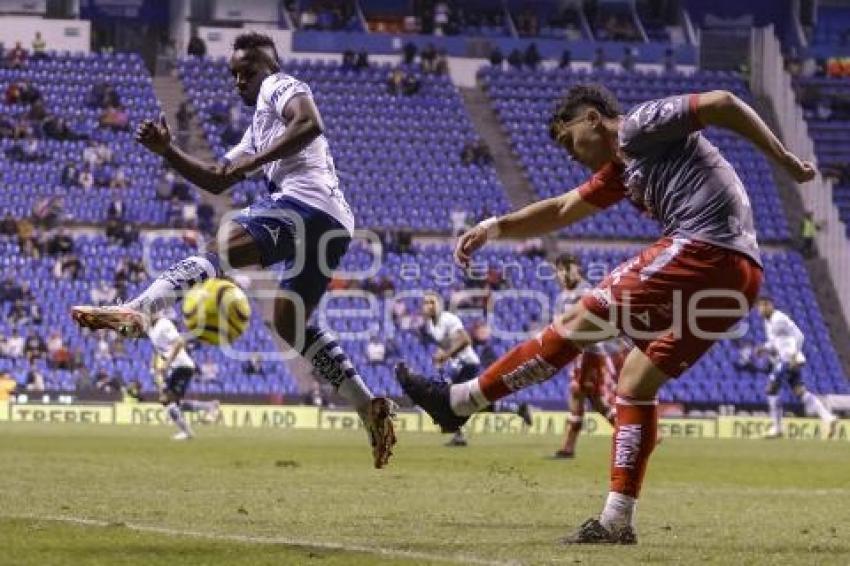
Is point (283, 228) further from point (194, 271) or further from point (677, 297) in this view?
point (677, 297)

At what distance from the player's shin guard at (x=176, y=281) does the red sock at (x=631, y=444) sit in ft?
9.65

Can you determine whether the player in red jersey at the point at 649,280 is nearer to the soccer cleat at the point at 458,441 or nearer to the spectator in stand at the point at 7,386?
the soccer cleat at the point at 458,441

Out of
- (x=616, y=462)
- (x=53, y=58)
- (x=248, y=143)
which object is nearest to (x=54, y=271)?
(x=53, y=58)

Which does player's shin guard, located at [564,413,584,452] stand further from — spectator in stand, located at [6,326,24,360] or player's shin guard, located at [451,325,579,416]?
spectator in stand, located at [6,326,24,360]

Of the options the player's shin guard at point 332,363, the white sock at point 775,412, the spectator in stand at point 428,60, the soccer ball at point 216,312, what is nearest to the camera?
the player's shin guard at point 332,363

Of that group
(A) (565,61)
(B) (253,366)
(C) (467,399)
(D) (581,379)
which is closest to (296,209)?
(C) (467,399)

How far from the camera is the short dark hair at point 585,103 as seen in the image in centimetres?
1125

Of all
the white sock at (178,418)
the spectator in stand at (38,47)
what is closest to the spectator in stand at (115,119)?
the spectator in stand at (38,47)

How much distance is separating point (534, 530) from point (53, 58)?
4266 centimetres

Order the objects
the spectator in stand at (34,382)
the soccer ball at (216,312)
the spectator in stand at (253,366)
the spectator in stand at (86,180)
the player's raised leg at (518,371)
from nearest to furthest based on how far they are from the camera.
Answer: the player's raised leg at (518,371)
the soccer ball at (216,312)
the spectator in stand at (34,382)
the spectator in stand at (253,366)
the spectator in stand at (86,180)

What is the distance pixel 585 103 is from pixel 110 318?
10.7 feet

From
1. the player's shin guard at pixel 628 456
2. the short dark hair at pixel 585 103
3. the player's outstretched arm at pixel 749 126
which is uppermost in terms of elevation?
the short dark hair at pixel 585 103

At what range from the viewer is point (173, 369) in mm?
31125

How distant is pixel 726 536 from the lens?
38.8 ft
